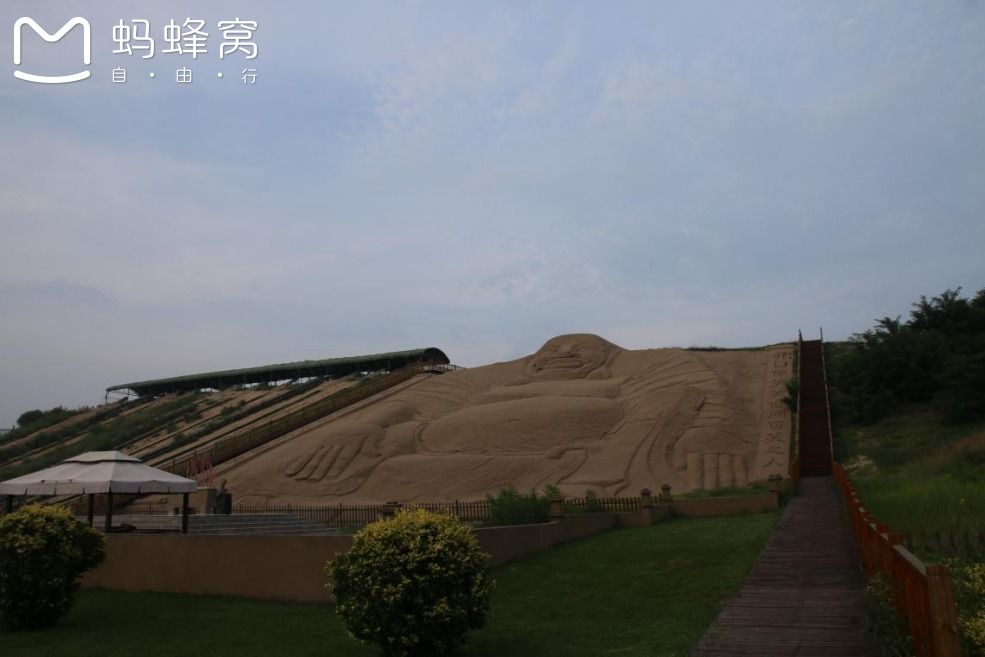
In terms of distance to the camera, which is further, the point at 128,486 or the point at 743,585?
the point at 128,486

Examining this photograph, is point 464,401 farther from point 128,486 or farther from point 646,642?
point 646,642

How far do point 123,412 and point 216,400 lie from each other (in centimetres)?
888

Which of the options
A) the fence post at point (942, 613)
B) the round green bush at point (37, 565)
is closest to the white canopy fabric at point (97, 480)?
the round green bush at point (37, 565)

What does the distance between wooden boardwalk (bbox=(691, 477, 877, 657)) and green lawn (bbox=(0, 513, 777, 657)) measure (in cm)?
26

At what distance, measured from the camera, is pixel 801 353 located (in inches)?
1267

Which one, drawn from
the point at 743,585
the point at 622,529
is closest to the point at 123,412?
the point at 622,529

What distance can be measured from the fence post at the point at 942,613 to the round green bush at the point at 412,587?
12.6 feet

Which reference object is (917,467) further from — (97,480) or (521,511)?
(97,480)

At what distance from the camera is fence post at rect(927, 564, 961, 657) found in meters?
3.97

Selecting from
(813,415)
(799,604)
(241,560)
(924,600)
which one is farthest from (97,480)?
(813,415)

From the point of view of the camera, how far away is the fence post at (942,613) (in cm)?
397

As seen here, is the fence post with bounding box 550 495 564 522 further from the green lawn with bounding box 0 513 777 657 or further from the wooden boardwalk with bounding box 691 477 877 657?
the wooden boardwalk with bounding box 691 477 877 657

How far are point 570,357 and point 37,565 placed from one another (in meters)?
23.0

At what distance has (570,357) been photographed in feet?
101
